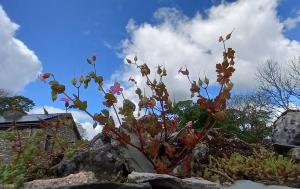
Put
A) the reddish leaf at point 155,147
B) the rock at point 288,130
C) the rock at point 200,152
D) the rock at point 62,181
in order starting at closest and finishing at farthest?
the rock at point 62,181, the reddish leaf at point 155,147, the rock at point 200,152, the rock at point 288,130

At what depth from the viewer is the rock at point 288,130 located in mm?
5877

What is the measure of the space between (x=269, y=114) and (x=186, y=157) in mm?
21647

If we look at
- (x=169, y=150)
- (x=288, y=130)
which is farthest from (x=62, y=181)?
(x=288, y=130)

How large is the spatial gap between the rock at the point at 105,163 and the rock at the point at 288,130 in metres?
2.30

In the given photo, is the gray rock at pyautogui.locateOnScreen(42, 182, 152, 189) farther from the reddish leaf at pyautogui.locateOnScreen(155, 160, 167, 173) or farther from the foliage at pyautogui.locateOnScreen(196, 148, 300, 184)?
the foliage at pyautogui.locateOnScreen(196, 148, 300, 184)

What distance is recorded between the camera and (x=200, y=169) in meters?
4.76

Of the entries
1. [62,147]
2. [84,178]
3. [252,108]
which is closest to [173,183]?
[84,178]

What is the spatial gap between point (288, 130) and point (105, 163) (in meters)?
2.97

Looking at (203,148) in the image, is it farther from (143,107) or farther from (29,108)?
(29,108)

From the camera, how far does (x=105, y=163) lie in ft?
13.9

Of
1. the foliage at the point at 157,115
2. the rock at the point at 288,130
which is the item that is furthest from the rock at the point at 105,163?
the rock at the point at 288,130

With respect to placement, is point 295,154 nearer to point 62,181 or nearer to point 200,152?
point 200,152

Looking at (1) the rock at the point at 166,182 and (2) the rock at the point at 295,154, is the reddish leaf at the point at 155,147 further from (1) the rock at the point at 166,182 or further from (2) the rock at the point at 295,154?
(2) the rock at the point at 295,154

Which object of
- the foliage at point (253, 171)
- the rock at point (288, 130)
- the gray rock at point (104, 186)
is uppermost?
the rock at point (288, 130)
